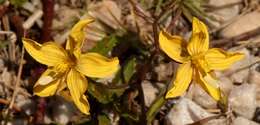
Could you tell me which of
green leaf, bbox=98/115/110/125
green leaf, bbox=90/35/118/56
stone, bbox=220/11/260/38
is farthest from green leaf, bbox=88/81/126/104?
stone, bbox=220/11/260/38

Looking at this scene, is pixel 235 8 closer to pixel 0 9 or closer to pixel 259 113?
pixel 259 113

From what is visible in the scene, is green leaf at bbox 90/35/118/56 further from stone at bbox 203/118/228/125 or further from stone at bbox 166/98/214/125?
stone at bbox 203/118/228/125

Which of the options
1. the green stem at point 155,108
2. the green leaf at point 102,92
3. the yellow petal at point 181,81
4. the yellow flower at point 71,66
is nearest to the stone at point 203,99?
the green stem at point 155,108

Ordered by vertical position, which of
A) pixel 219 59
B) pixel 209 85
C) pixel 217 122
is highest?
pixel 219 59

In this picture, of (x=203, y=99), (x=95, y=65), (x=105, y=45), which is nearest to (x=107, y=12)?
(x=105, y=45)

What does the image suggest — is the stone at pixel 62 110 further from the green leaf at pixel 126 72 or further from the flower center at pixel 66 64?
the flower center at pixel 66 64

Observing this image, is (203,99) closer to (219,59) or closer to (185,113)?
(185,113)
